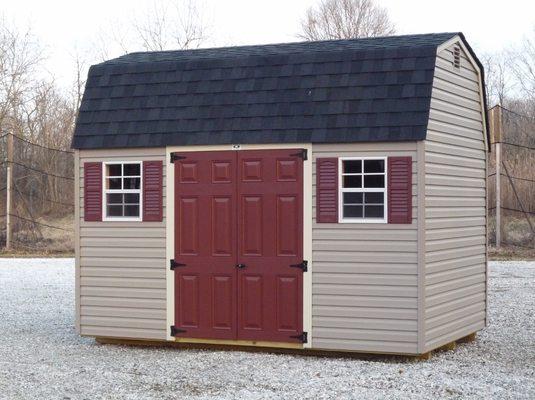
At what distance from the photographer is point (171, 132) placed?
1006 centimetres

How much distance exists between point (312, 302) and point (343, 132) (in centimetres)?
182

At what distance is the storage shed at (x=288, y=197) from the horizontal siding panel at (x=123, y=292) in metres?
0.02

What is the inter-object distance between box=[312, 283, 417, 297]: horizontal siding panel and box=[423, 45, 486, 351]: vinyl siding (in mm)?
203

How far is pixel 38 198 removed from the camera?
27.2 metres

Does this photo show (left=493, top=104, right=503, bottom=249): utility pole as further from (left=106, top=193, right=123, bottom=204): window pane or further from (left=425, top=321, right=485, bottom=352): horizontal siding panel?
(left=106, top=193, right=123, bottom=204): window pane

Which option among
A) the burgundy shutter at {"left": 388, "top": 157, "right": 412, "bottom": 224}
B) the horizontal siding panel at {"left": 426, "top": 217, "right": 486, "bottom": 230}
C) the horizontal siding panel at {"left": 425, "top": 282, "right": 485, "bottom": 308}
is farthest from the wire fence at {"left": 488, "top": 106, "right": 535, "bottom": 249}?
the burgundy shutter at {"left": 388, "top": 157, "right": 412, "bottom": 224}

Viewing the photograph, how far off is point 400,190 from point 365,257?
0.79m

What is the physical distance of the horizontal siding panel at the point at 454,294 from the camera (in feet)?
30.7

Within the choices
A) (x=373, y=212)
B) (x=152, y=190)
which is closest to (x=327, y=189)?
(x=373, y=212)

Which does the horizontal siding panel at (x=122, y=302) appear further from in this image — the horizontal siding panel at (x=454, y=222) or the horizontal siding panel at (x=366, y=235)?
the horizontal siding panel at (x=454, y=222)

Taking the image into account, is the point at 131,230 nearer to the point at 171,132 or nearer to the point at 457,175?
the point at 171,132

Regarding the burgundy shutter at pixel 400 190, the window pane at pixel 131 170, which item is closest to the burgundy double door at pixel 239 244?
the window pane at pixel 131 170

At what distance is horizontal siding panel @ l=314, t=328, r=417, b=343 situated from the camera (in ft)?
30.2

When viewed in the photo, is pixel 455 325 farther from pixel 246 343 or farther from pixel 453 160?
pixel 246 343
